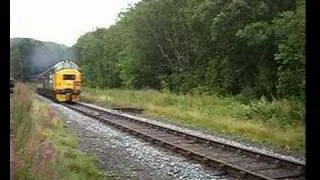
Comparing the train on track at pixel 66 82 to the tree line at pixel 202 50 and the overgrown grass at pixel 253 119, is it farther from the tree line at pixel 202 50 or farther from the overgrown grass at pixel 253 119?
the overgrown grass at pixel 253 119

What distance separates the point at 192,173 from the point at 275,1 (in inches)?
864

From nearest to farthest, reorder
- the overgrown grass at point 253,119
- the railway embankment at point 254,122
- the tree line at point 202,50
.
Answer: the railway embankment at point 254,122, the overgrown grass at point 253,119, the tree line at point 202,50

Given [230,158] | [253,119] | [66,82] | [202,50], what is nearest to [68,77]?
[66,82]

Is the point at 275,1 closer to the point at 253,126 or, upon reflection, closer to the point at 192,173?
the point at 253,126

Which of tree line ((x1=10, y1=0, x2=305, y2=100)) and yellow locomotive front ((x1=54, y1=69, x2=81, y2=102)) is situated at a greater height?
tree line ((x1=10, y1=0, x2=305, y2=100))

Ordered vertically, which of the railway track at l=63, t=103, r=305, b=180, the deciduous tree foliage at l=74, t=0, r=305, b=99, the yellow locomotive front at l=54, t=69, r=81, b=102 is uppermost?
the deciduous tree foliage at l=74, t=0, r=305, b=99

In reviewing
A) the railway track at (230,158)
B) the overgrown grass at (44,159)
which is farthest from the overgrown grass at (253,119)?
the overgrown grass at (44,159)

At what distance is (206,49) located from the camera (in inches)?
1457

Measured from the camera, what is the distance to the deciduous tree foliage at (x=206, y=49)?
24.3 m

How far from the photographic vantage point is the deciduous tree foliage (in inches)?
957

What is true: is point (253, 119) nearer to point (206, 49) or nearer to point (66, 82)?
point (206, 49)

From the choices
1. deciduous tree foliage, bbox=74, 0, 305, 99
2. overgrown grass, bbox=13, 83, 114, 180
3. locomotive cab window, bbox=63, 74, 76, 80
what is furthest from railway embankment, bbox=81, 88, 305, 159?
locomotive cab window, bbox=63, 74, 76, 80

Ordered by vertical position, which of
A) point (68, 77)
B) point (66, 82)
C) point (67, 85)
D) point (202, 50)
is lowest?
point (67, 85)

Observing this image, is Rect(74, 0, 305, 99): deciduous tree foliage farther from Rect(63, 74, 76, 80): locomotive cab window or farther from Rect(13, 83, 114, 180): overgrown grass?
Rect(63, 74, 76, 80): locomotive cab window
